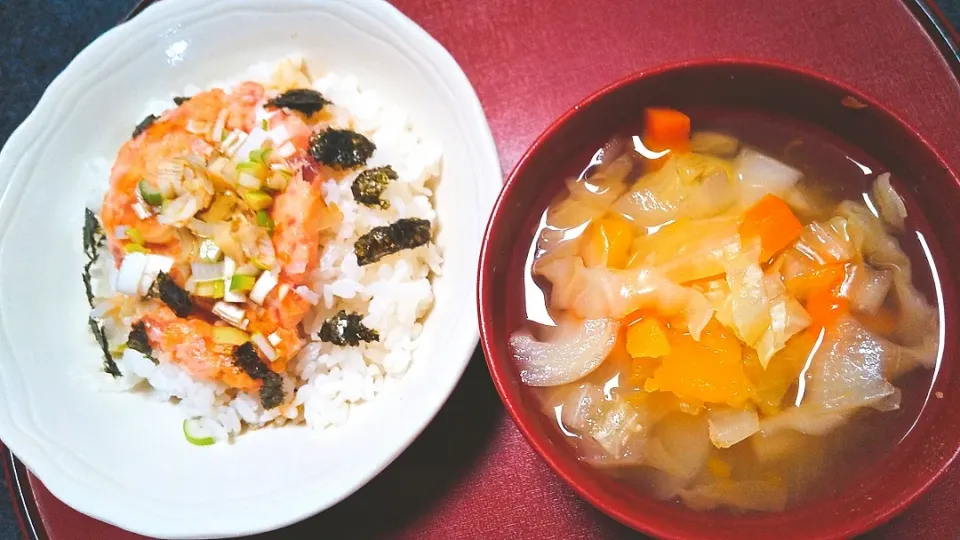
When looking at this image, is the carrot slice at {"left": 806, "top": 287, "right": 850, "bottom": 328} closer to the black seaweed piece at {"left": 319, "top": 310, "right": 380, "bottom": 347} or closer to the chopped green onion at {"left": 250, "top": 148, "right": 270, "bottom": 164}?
the black seaweed piece at {"left": 319, "top": 310, "right": 380, "bottom": 347}

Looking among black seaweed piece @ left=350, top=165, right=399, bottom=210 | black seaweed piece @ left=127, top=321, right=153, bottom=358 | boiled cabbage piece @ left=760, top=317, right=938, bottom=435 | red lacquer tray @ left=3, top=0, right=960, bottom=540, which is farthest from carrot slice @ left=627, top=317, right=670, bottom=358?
black seaweed piece @ left=127, top=321, right=153, bottom=358

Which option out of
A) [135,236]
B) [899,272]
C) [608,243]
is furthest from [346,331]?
[899,272]

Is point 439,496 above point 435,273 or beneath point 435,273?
beneath

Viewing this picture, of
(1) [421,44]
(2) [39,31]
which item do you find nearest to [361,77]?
(1) [421,44]

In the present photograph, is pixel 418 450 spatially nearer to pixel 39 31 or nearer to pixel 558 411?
pixel 558 411

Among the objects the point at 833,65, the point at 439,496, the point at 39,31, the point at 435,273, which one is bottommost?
the point at 439,496

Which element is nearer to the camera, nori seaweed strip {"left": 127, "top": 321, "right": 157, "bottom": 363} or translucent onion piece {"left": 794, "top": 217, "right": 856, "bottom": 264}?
translucent onion piece {"left": 794, "top": 217, "right": 856, "bottom": 264}

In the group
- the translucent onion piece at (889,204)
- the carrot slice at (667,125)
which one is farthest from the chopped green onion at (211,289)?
the translucent onion piece at (889,204)

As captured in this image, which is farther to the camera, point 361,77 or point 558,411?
point 361,77
